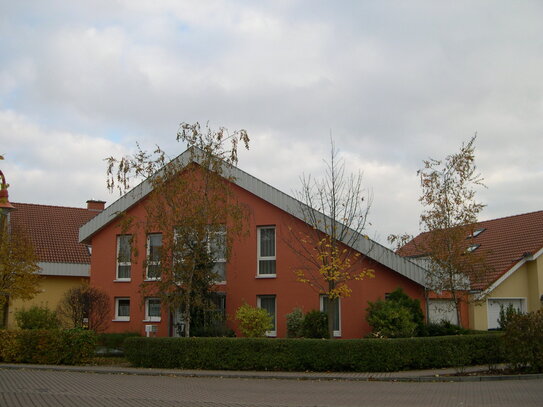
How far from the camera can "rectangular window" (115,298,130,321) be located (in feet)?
85.9

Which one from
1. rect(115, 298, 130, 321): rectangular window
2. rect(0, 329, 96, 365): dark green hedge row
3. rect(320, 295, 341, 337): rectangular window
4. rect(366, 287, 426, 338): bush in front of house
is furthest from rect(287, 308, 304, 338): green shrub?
rect(115, 298, 130, 321): rectangular window

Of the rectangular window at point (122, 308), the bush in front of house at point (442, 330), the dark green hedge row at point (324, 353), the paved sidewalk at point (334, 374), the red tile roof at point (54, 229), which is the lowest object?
the paved sidewalk at point (334, 374)

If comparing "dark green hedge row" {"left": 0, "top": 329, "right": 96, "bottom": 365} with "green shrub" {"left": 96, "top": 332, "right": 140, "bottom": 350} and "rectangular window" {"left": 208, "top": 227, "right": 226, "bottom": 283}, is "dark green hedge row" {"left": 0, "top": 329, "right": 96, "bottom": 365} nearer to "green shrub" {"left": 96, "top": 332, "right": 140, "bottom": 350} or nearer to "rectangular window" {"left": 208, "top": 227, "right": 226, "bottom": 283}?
"green shrub" {"left": 96, "top": 332, "right": 140, "bottom": 350}

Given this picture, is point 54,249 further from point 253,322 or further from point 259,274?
point 253,322

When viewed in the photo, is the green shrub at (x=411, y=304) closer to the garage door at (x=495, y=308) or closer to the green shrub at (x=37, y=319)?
the garage door at (x=495, y=308)

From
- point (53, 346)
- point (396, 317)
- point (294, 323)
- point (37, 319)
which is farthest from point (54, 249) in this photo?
point (396, 317)

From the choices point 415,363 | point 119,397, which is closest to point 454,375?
point 415,363

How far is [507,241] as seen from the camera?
1147 inches

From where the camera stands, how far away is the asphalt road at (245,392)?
12.6m

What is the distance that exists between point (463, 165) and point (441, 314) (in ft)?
21.6

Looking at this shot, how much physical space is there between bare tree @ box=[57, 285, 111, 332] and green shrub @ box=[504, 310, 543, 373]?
560 inches

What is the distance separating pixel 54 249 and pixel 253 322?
53.2ft

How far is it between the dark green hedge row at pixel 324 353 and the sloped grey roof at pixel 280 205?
4490mm

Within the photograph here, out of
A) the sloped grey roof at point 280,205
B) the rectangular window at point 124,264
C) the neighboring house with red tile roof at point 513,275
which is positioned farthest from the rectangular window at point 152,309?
the neighboring house with red tile roof at point 513,275
